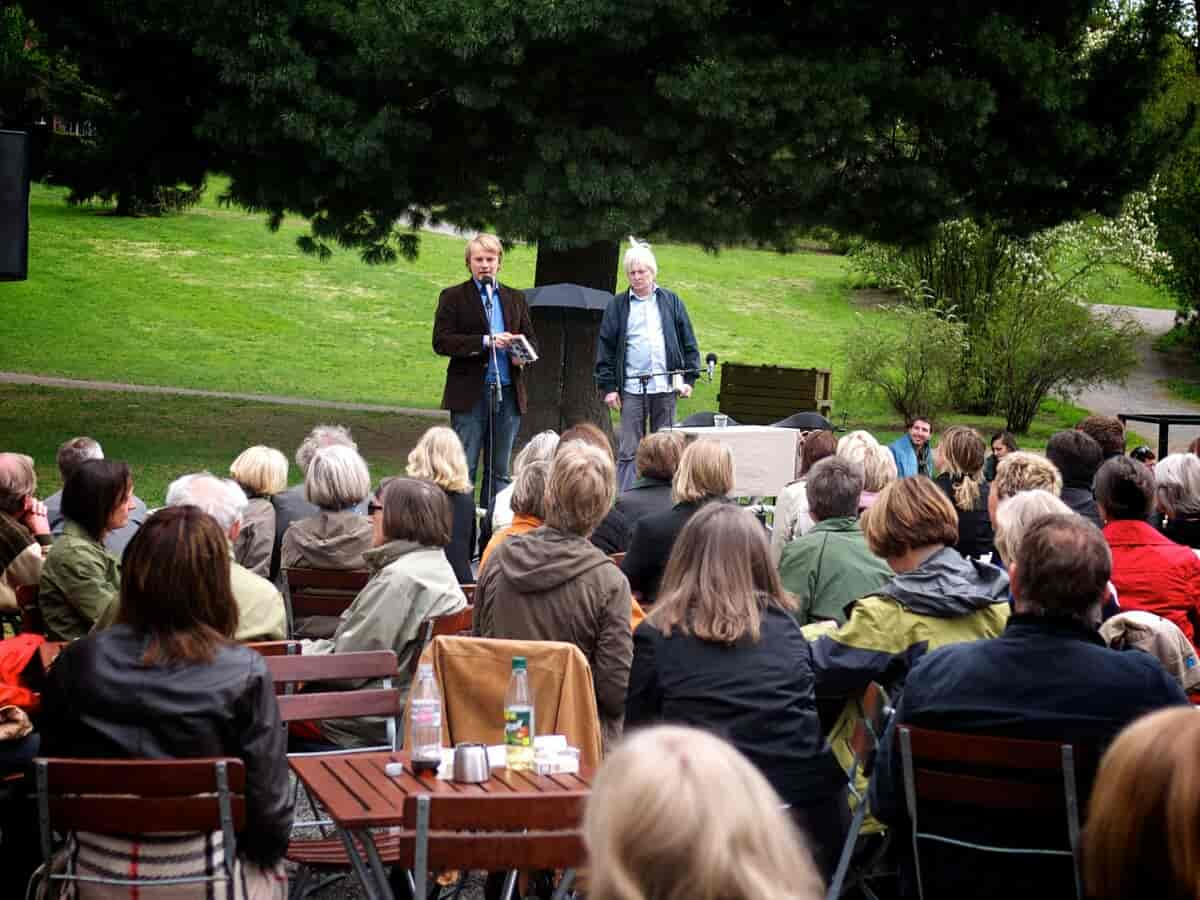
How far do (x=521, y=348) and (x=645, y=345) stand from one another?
39.6 inches

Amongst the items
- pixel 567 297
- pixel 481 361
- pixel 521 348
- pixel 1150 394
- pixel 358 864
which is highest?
pixel 567 297

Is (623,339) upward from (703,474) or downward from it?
upward

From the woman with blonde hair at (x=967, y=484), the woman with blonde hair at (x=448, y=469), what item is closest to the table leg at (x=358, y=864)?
the woman with blonde hair at (x=448, y=469)

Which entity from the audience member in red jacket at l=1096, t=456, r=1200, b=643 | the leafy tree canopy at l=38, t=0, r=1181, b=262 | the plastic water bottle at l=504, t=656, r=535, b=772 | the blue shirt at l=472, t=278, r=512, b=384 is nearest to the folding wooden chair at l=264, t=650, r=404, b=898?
the plastic water bottle at l=504, t=656, r=535, b=772

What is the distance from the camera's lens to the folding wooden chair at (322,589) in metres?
6.67

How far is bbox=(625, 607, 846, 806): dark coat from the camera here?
180 inches

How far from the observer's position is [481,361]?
11.8 meters

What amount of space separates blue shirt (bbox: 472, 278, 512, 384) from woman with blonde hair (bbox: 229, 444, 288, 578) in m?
3.89

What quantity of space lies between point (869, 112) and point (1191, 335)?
22.5 metres

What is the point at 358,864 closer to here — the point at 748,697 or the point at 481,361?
the point at 748,697

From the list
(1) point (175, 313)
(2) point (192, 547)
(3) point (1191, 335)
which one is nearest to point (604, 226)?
(2) point (192, 547)

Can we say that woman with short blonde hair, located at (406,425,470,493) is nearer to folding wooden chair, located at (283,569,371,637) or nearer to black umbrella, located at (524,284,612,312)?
folding wooden chair, located at (283,569,371,637)

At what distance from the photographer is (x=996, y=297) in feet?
82.3

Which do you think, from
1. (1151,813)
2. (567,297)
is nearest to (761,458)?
(567,297)
